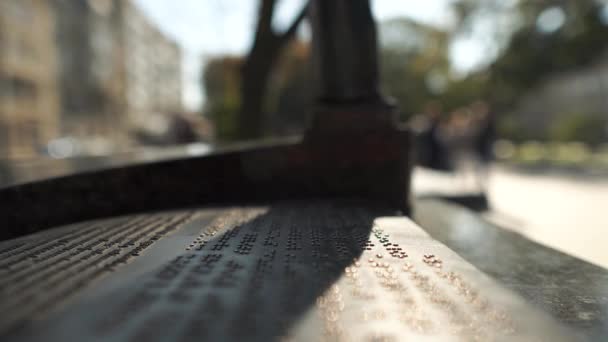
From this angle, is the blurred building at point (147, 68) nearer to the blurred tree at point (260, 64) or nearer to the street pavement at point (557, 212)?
the blurred tree at point (260, 64)

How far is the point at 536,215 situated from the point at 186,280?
5.42 metres

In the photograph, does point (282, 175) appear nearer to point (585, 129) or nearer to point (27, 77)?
point (585, 129)

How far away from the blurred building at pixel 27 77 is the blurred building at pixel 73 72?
56mm

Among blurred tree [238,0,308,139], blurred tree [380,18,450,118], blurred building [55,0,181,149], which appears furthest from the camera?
blurred building [55,0,181,149]

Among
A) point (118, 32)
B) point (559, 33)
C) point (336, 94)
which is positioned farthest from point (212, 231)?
point (118, 32)

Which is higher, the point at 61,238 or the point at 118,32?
the point at 118,32

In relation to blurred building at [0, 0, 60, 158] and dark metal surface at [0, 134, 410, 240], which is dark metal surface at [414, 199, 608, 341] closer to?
dark metal surface at [0, 134, 410, 240]

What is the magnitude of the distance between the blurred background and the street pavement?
0.09 feet

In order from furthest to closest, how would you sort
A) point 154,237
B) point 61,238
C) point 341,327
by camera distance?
1. point 61,238
2. point 154,237
3. point 341,327

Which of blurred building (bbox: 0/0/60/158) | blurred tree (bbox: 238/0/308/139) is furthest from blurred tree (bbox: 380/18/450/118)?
blurred tree (bbox: 238/0/308/139)

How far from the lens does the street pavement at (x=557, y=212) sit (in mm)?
3785

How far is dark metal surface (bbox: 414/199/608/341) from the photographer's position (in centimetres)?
158

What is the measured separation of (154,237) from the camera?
2.04 m

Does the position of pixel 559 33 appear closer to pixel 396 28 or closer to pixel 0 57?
pixel 396 28
